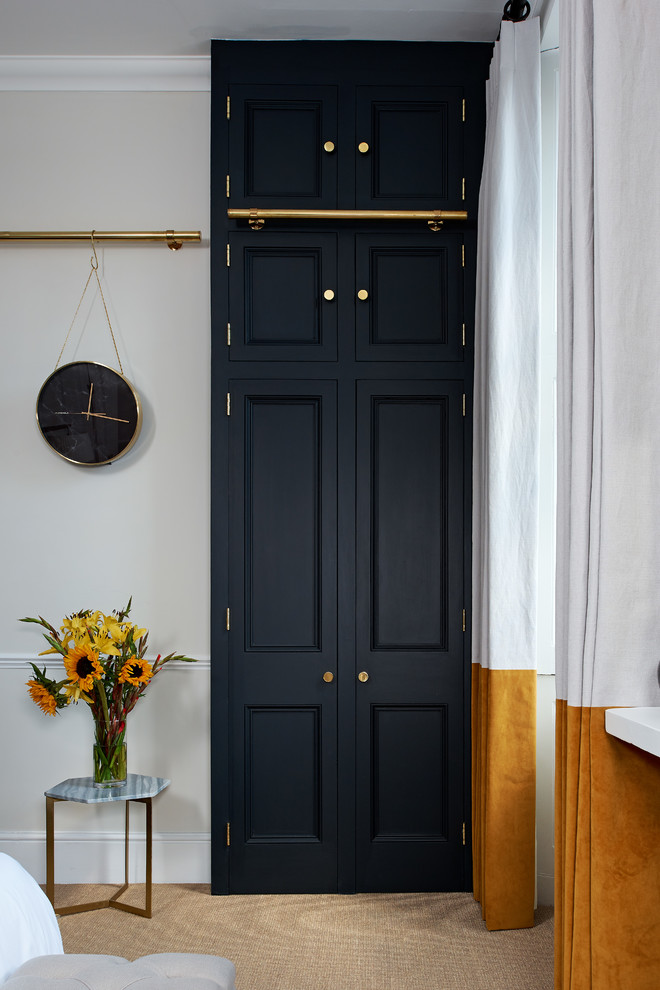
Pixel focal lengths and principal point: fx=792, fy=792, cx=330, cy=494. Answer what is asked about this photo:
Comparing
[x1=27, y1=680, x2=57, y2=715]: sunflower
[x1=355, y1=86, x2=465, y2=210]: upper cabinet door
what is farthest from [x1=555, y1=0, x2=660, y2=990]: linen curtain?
[x1=27, y1=680, x2=57, y2=715]: sunflower

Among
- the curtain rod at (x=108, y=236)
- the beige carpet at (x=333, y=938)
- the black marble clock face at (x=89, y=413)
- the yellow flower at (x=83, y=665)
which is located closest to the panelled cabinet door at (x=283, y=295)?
the curtain rod at (x=108, y=236)

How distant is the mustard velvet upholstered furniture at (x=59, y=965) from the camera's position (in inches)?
52.4

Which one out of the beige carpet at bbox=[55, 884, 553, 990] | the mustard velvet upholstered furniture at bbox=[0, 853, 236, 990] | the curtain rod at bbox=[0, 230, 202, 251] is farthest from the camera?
the curtain rod at bbox=[0, 230, 202, 251]

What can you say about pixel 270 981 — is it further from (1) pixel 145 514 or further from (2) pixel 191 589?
(1) pixel 145 514

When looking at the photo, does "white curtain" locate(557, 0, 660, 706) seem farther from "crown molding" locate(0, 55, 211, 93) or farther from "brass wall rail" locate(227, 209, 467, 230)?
"crown molding" locate(0, 55, 211, 93)

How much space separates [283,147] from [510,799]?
232 centimetres

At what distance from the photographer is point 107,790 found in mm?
2611

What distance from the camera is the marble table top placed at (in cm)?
254

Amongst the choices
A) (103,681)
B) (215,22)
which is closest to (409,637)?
(103,681)

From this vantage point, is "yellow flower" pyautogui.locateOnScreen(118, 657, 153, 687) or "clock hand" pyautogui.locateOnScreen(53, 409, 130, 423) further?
"clock hand" pyautogui.locateOnScreen(53, 409, 130, 423)

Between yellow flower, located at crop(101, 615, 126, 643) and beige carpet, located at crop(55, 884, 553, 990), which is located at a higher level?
yellow flower, located at crop(101, 615, 126, 643)

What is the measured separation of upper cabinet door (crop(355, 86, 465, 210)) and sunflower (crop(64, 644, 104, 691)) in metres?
1.79

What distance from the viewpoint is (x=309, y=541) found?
2.80m

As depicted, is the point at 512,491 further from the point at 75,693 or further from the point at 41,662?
the point at 41,662
